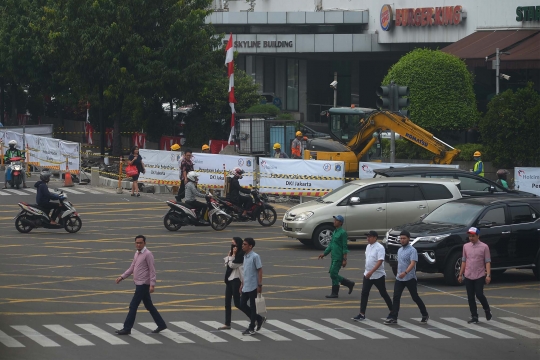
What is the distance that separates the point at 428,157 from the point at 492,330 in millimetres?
21585

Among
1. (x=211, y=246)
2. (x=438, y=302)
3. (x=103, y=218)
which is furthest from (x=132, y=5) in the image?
(x=438, y=302)

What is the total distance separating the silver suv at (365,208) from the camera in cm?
2195

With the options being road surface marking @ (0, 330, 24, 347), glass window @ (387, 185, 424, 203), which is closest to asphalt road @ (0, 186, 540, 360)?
road surface marking @ (0, 330, 24, 347)

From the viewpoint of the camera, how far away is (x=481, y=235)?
18.3 meters

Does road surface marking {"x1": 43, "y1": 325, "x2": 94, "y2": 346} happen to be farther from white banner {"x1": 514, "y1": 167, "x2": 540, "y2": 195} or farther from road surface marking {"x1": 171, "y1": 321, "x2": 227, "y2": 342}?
white banner {"x1": 514, "y1": 167, "x2": 540, "y2": 195}

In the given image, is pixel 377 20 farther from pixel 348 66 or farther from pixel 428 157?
pixel 428 157

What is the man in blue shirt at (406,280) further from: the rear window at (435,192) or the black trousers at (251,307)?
the rear window at (435,192)

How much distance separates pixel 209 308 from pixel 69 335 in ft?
9.64

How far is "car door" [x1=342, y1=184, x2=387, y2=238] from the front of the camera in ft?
72.2

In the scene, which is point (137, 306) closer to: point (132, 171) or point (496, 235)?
point (496, 235)

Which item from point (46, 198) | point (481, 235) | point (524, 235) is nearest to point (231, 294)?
point (481, 235)

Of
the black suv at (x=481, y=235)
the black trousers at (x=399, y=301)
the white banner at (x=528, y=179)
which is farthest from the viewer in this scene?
the white banner at (x=528, y=179)

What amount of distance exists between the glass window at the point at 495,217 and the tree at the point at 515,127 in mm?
16011

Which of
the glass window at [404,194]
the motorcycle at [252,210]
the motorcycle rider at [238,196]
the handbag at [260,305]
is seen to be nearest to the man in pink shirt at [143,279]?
the handbag at [260,305]
